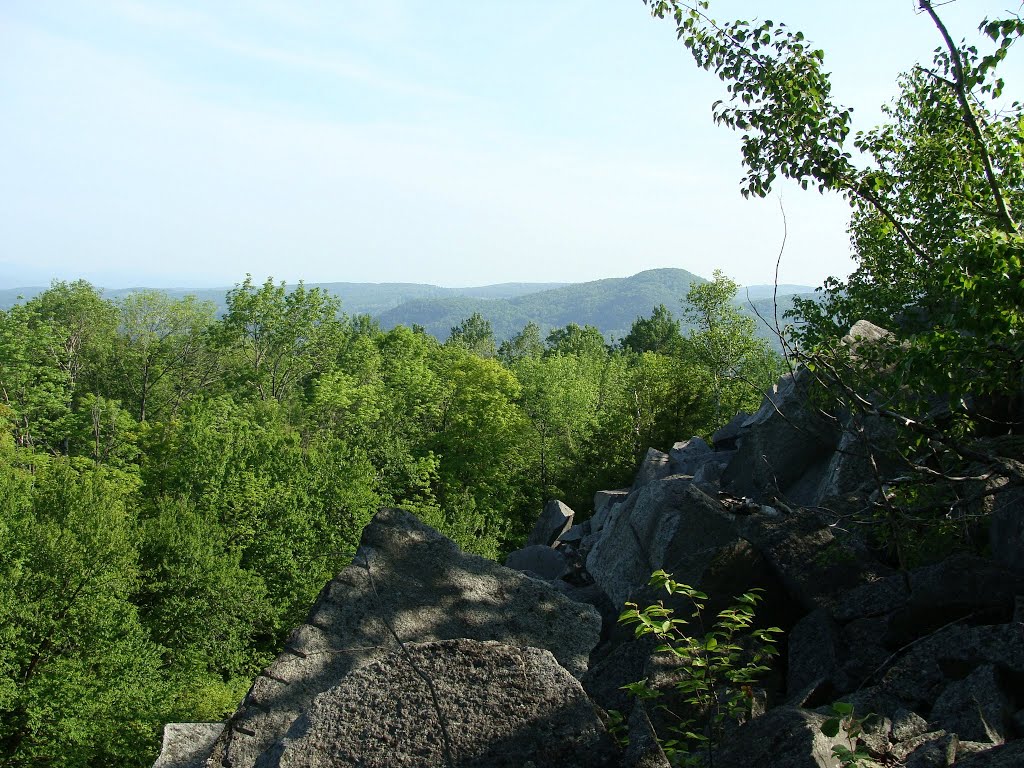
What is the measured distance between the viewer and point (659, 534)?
12.6 metres

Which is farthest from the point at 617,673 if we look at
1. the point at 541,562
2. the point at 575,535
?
the point at 575,535

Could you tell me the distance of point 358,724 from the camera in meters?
4.21

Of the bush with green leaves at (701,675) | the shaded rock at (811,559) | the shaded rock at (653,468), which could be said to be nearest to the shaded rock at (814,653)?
the shaded rock at (811,559)

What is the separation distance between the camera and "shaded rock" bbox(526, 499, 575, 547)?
32875 millimetres

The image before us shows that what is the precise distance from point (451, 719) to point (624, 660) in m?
3.95

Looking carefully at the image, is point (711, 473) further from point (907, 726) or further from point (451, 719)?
point (451, 719)

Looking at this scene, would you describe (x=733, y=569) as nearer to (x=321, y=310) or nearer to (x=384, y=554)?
(x=384, y=554)

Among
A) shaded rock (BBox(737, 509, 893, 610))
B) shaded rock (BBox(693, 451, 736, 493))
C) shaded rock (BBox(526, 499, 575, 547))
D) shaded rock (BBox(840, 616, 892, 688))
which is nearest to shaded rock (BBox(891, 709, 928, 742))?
shaded rock (BBox(840, 616, 892, 688))

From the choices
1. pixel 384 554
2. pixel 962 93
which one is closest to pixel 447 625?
pixel 384 554

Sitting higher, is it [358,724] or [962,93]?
[962,93]

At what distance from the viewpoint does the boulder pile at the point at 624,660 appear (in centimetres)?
420

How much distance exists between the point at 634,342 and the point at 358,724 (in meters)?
123

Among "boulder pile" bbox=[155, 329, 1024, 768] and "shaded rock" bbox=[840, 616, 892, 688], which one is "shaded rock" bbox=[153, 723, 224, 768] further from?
"shaded rock" bbox=[840, 616, 892, 688]

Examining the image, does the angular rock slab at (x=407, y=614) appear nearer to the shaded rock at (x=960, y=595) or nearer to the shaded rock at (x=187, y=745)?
the shaded rock at (x=187, y=745)
